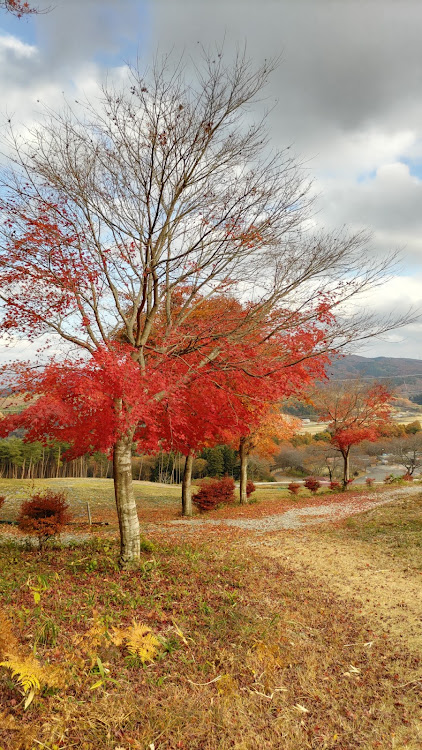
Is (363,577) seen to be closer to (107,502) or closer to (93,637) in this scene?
(93,637)

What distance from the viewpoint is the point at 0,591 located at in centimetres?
613

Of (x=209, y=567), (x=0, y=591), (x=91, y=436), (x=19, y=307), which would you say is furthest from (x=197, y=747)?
(x=91, y=436)

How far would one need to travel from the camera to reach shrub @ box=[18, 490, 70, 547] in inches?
363

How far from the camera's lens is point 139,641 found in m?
4.78

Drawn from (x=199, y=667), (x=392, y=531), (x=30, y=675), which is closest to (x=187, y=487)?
(x=392, y=531)

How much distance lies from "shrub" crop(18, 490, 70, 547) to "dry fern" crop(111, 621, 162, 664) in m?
4.92

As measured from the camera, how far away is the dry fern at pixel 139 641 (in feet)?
15.2

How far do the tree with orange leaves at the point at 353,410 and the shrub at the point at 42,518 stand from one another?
22.7 meters

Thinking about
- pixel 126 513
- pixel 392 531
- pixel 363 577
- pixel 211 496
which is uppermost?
pixel 126 513

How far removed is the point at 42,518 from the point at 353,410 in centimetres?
2546

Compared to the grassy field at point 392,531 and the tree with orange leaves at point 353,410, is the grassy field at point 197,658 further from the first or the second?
the tree with orange leaves at point 353,410

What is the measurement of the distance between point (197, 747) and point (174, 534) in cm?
1013

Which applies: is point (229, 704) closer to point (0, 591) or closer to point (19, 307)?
point (0, 591)

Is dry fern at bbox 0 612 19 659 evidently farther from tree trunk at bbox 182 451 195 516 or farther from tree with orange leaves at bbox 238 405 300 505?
tree with orange leaves at bbox 238 405 300 505
